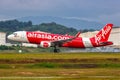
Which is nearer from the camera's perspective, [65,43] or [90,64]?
[90,64]

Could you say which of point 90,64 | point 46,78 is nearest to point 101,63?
point 90,64

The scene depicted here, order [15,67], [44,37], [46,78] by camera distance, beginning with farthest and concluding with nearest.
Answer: [44,37]
[15,67]
[46,78]

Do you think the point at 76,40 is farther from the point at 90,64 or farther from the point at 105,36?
the point at 90,64

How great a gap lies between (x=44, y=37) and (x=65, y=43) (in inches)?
264

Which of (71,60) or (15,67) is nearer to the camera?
(15,67)

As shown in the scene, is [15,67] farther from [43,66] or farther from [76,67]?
[76,67]

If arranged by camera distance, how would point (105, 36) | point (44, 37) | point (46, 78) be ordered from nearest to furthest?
point (46, 78)
point (44, 37)
point (105, 36)

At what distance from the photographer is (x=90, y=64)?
7206cm

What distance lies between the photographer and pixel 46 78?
49969 mm

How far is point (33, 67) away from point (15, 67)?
2.42 metres

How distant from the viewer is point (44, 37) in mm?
114375

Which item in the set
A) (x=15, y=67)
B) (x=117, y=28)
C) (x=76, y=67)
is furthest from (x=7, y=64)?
(x=117, y=28)

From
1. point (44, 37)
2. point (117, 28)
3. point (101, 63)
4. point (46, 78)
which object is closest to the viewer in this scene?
point (46, 78)

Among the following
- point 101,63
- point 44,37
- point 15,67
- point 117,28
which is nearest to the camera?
point 15,67
